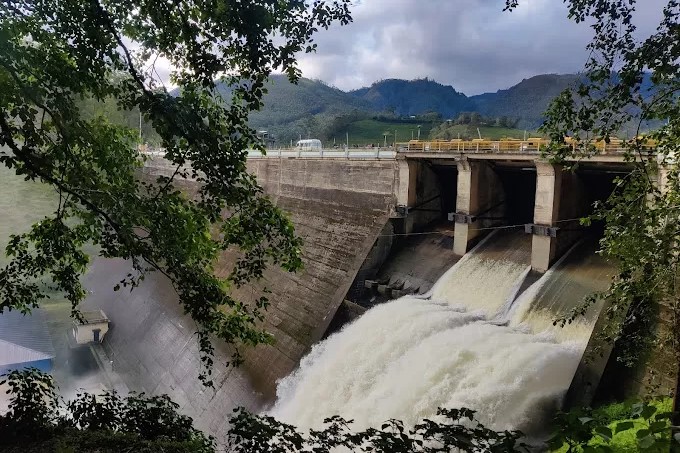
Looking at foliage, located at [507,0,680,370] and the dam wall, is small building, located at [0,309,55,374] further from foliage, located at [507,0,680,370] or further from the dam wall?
foliage, located at [507,0,680,370]

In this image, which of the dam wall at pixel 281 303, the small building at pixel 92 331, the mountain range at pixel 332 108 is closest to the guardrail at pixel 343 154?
the dam wall at pixel 281 303

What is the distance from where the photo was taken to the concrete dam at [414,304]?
845cm

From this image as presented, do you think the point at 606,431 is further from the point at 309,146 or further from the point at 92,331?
the point at 309,146

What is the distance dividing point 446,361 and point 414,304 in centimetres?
319

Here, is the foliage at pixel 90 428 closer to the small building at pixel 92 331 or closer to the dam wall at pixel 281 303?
the dam wall at pixel 281 303

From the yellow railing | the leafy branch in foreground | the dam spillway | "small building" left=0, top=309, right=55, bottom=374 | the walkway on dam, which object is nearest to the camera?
the leafy branch in foreground

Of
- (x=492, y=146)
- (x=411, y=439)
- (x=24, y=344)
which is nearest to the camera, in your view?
(x=411, y=439)

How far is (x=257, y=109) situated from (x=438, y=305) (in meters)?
9.09

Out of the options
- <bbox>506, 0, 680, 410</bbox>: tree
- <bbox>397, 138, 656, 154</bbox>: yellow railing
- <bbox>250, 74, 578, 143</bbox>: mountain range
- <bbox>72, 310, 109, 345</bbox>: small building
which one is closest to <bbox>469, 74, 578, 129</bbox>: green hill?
<bbox>250, 74, 578, 143</bbox>: mountain range

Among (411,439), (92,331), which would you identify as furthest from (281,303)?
(411,439)

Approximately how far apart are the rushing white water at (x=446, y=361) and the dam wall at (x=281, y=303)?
1.28 meters

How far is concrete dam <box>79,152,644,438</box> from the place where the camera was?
845 cm

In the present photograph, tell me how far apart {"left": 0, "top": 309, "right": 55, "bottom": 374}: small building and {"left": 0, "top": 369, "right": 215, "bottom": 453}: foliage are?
11.9m

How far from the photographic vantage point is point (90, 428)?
5457 millimetres
